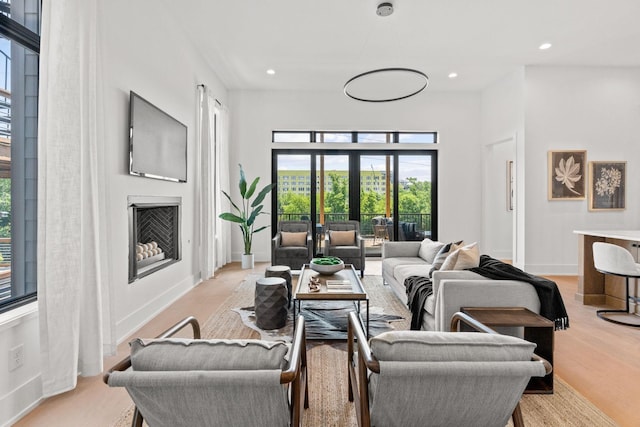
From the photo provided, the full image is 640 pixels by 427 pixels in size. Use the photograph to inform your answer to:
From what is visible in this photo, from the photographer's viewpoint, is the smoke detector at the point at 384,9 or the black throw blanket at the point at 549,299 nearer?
the black throw blanket at the point at 549,299

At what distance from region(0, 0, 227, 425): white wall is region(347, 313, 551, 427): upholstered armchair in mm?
1994

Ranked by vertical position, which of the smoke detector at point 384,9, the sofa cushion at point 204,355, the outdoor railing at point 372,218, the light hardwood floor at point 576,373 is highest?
the smoke detector at point 384,9

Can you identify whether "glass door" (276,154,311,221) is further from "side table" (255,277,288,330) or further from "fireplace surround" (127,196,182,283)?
"side table" (255,277,288,330)

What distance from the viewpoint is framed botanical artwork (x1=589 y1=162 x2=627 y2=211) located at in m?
5.56

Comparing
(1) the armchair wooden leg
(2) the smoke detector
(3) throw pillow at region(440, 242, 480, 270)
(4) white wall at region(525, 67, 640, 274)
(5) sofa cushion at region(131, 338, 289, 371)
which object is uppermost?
(2) the smoke detector

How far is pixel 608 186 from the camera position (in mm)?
5574

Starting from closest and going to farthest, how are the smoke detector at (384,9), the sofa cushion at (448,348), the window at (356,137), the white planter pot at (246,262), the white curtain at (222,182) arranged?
the sofa cushion at (448,348)
the smoke detector at (384,9)
the white curtain at (222,182)
the white planter pot at (246,262)
the window at (356,137)

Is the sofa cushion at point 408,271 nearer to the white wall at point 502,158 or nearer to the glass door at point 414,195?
the white wall at point 502,158

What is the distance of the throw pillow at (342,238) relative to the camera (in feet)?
18.1

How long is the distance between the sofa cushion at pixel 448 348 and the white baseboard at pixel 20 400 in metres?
2.05

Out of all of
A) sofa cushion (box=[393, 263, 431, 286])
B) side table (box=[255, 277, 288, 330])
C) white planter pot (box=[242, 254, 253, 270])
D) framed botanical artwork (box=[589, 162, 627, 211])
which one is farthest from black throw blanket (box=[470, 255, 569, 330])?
white planter pot (box=[242, 254, 253, 270])

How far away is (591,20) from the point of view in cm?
416

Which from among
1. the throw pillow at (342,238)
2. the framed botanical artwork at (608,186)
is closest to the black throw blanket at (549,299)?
the throw pillow at (342,238)

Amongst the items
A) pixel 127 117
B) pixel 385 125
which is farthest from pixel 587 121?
pixel 127 117
